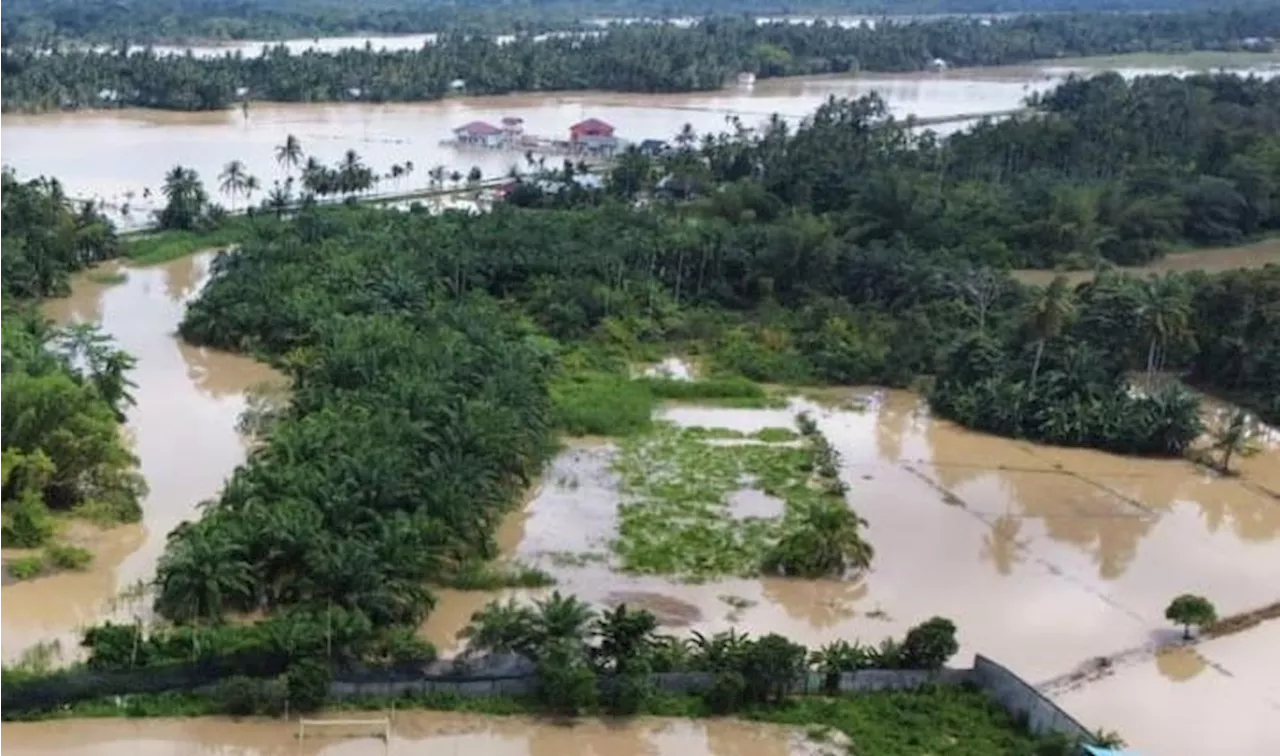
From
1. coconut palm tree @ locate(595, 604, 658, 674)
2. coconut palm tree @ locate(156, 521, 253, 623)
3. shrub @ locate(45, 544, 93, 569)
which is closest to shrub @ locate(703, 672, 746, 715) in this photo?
coconut palm tree @ locate(595, 604, 658, 674)

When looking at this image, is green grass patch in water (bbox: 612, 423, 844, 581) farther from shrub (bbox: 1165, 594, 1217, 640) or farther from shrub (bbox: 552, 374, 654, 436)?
shrub (bbox: 1165, 594, 1217, 640)

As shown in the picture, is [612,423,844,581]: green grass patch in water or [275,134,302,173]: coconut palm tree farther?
[275,134,302,173]: coconut palm tree

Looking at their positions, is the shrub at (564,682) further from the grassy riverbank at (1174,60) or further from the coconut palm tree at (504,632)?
the grassy riverbank at (1174,60)

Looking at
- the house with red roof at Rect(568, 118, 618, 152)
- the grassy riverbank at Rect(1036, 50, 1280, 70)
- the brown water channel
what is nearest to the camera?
the brown water channel

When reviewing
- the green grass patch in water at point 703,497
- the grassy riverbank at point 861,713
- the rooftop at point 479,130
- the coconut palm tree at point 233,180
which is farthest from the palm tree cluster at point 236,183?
the grassy riverbank at point 861,713

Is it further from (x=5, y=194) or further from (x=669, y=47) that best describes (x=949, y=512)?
(x=669, y=47)

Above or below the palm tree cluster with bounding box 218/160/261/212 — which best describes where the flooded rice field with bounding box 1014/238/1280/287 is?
below

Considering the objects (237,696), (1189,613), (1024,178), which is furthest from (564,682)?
(1024,178)

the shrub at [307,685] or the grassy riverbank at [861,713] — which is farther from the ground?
the shrub at [307,685]
